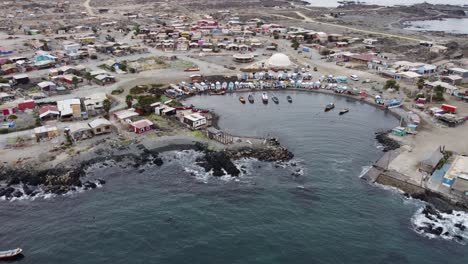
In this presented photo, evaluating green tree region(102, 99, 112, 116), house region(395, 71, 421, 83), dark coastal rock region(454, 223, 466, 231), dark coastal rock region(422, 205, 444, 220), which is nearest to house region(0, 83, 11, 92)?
green tree region(102, 99, 112, 116)

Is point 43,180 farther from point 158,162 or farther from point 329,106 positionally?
point 329,106

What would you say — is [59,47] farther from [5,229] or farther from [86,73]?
[5,229]

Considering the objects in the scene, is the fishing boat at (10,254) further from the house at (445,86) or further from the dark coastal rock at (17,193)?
the house at (445,86)

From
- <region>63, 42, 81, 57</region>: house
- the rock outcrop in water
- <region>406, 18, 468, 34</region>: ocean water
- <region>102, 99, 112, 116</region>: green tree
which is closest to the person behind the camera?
the rock outcrop in water

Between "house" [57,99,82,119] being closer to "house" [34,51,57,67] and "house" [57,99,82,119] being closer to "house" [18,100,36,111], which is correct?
"house" [18,100,36,111]

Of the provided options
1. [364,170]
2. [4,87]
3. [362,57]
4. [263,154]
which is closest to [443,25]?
[362,57]

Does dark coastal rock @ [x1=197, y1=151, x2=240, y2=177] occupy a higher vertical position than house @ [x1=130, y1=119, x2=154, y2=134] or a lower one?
lower

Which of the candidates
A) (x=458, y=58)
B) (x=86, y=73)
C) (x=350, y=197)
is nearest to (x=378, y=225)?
(x=350, y=197)
